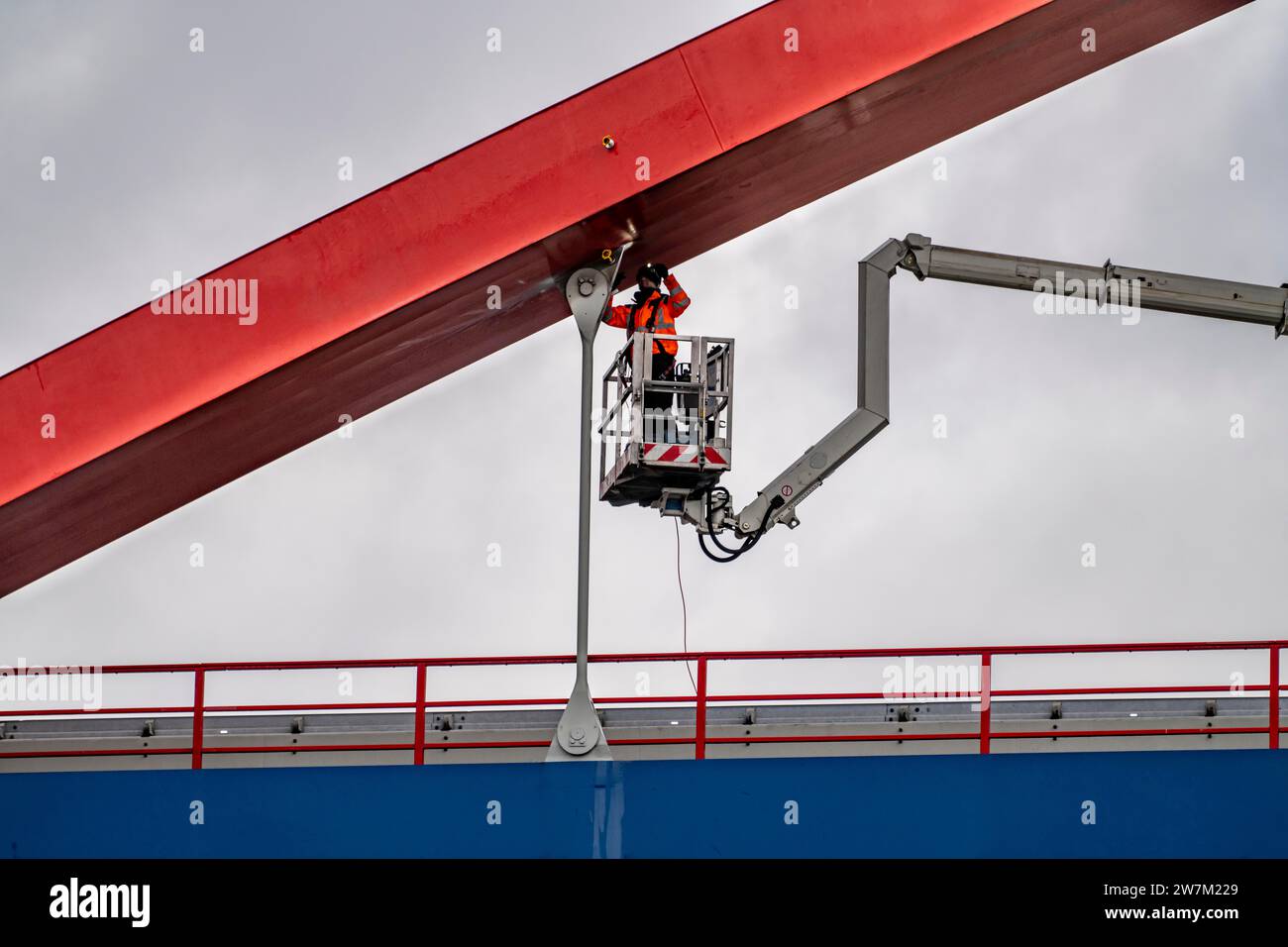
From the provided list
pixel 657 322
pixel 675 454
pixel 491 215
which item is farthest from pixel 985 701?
pixel 491 215

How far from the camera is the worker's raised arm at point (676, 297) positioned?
40.8ft

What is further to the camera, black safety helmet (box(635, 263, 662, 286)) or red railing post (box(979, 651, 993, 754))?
black safety helmet (box(635, 263, 662, 286))

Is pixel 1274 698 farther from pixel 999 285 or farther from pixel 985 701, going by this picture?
pixel 999 285

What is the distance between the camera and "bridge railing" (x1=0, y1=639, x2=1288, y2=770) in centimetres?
1131

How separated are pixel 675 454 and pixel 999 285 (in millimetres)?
3956

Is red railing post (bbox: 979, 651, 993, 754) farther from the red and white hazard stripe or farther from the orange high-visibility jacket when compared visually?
the orange high-visibility jacket

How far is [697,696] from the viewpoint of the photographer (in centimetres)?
1132

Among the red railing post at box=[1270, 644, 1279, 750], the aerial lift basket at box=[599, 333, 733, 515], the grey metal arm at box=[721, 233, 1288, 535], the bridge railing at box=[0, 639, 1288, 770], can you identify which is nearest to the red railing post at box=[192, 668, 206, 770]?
the bridge railing at box=[0, 639, 1288, 770]

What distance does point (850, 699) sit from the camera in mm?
12680

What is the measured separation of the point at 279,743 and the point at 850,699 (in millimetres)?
4784

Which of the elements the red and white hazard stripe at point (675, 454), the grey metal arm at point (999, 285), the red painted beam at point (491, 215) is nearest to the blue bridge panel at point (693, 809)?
the red and white hazard stripe at point (675, 454)

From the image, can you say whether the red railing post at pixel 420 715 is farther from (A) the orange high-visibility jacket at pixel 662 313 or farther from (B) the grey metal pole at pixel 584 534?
(A) the orange high-visibility jacket at pixel 662 313
